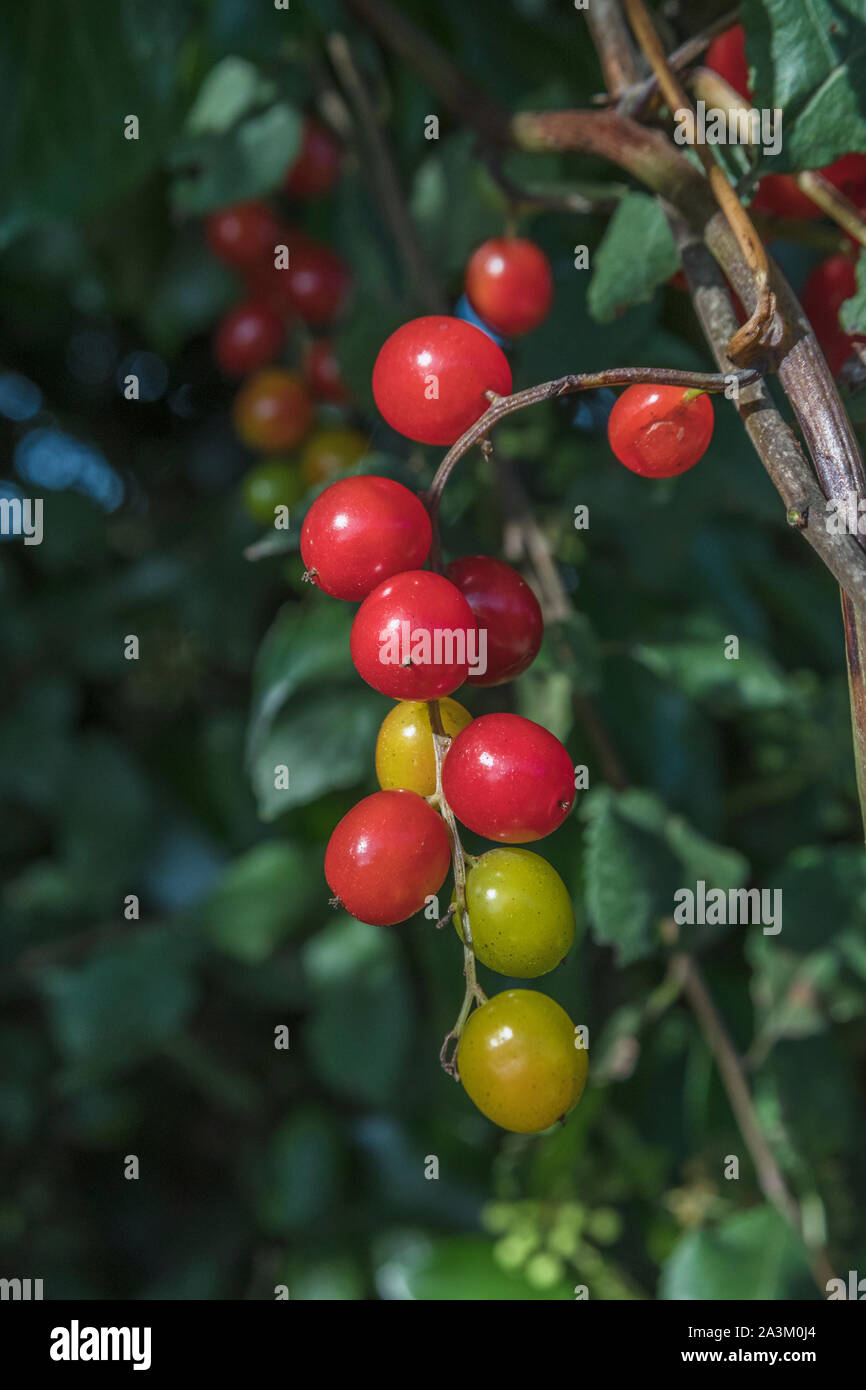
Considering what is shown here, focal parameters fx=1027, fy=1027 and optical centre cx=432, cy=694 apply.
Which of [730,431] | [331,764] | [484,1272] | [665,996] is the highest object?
[730,431]

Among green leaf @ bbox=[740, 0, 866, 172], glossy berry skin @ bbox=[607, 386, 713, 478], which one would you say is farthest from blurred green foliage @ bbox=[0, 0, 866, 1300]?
glossy berry skin @ bbox=[607, 386, 713, 478]

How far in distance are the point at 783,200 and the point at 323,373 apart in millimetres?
347

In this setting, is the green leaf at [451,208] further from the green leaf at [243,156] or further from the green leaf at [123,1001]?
the green leaf at [123,1001]

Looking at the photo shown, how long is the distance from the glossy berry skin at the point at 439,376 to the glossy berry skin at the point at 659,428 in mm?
32

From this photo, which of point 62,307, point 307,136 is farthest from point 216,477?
point 307,136

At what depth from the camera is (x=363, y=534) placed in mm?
247

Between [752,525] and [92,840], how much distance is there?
53 centimetres

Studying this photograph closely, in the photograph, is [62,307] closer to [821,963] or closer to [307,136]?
[307,136]

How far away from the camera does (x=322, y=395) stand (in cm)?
64

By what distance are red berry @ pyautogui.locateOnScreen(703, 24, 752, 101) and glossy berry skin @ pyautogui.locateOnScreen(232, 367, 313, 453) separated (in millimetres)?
328

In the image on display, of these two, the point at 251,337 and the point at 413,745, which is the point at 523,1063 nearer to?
the point at 413,745

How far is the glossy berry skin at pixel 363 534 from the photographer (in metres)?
0.25

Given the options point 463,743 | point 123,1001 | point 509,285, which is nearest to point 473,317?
point 509,285

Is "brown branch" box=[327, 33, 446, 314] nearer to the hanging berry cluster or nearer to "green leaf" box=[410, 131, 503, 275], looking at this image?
"green leaf" box=[410, 131, 503, 275]
